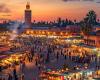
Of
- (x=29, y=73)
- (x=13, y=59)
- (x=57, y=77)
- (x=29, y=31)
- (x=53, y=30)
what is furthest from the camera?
(x=29, y=31)

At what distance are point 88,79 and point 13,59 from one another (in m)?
11.7

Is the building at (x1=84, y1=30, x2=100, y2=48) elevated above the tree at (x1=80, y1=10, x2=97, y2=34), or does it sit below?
below

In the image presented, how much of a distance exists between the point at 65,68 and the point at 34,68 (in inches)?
198

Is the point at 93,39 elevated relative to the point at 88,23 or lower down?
lower down

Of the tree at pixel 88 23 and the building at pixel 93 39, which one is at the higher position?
the tree at pixel 88 23

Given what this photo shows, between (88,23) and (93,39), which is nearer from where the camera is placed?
(93,39)

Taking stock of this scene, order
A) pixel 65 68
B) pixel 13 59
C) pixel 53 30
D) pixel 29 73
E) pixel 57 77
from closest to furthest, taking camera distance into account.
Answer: pixel 57 77 < pixel 65 68 < pixel 29 73 < pixel 13 59 < pixel 53 30

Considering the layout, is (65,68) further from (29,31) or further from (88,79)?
(29,31)

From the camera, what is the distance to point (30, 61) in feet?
115

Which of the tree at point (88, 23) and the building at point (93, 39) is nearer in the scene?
the building at point (93, 39)

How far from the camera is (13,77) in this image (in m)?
25.9

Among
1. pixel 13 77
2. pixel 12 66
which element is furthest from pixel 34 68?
pixel 13 77

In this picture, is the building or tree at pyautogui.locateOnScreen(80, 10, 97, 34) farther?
tree at pyautogui.locateOnScreen(80, 10, 97, 34)

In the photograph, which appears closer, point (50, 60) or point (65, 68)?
point (65, 68)
